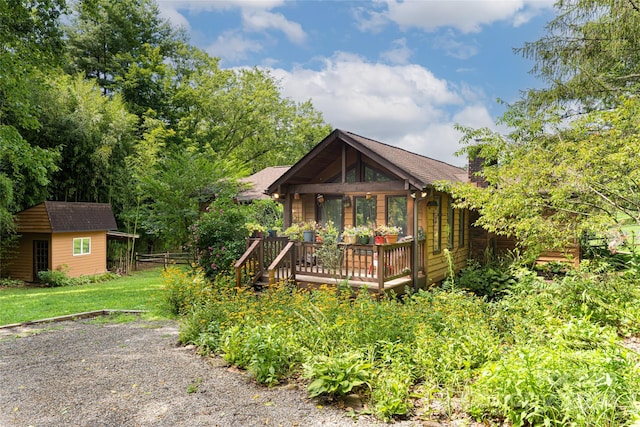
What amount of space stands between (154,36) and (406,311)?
93.9 feet

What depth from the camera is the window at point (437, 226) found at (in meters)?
10.7

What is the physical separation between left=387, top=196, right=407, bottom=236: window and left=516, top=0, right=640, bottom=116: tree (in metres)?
3.95

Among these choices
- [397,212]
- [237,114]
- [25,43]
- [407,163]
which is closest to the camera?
[397,212]

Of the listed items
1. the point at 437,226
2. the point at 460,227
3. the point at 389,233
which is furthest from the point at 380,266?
the point at 460,227

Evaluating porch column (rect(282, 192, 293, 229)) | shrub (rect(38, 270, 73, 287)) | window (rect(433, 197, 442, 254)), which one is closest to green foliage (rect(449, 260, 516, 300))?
window (rect(433, 197, 442, 254))

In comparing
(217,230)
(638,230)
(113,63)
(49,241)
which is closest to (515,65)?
(638,230)

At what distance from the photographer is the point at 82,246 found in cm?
1714

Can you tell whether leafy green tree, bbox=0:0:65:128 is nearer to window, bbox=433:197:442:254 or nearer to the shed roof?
the shed roof

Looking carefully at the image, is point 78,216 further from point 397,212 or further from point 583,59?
point 583,59

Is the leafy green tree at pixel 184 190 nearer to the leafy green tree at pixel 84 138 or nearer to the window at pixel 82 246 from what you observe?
the window at pixel 82 246

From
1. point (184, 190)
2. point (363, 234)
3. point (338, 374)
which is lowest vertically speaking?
point (338, 374)

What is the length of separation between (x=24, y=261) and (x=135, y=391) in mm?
15683

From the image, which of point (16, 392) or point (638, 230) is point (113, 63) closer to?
point (16, 392)

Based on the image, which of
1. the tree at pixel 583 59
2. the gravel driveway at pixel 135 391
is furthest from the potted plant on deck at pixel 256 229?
the tree at pixel 583 59
